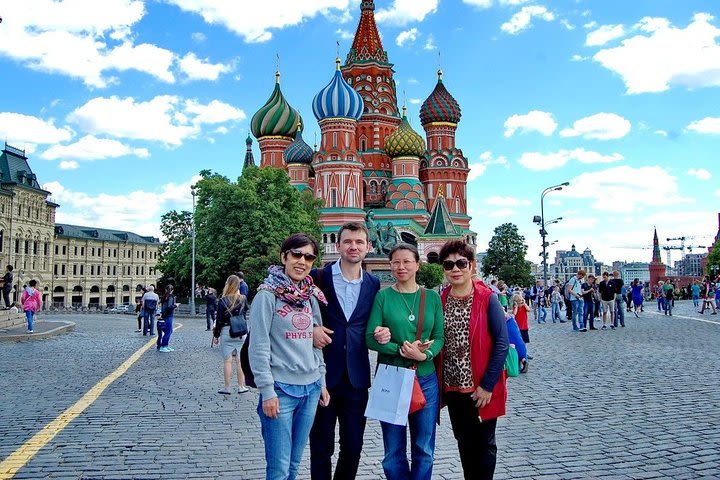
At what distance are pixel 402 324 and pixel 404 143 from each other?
2231 inches

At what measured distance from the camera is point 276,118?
6269 cm

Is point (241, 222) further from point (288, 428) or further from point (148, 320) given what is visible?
point (288, 428)

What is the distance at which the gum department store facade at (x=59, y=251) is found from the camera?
209ft

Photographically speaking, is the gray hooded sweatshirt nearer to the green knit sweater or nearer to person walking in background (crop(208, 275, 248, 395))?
the green knit sweater

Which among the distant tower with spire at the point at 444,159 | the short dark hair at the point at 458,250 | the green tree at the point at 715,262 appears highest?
the distant tower with spire at the point at 444,159

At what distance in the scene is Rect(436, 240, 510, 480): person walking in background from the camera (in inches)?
168

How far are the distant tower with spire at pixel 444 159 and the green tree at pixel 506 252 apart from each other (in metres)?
7.65

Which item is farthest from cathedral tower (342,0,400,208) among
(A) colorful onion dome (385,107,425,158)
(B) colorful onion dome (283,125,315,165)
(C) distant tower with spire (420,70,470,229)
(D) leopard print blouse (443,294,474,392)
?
(D) leopard print blouse (443,294,474,392)

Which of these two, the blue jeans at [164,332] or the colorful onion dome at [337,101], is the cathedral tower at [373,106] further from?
the blue jeans at [164,332]

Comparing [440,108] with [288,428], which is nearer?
[288,428]

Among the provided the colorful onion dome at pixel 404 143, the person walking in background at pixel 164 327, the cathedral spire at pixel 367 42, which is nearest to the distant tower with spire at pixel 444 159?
the colorful onion dome at pixel 404 143

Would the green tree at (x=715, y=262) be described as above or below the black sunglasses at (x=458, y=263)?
above

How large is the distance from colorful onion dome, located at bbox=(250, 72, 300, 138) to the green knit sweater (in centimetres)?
6022

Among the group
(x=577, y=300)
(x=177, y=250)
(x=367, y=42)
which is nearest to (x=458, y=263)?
(x=577, y=300)
